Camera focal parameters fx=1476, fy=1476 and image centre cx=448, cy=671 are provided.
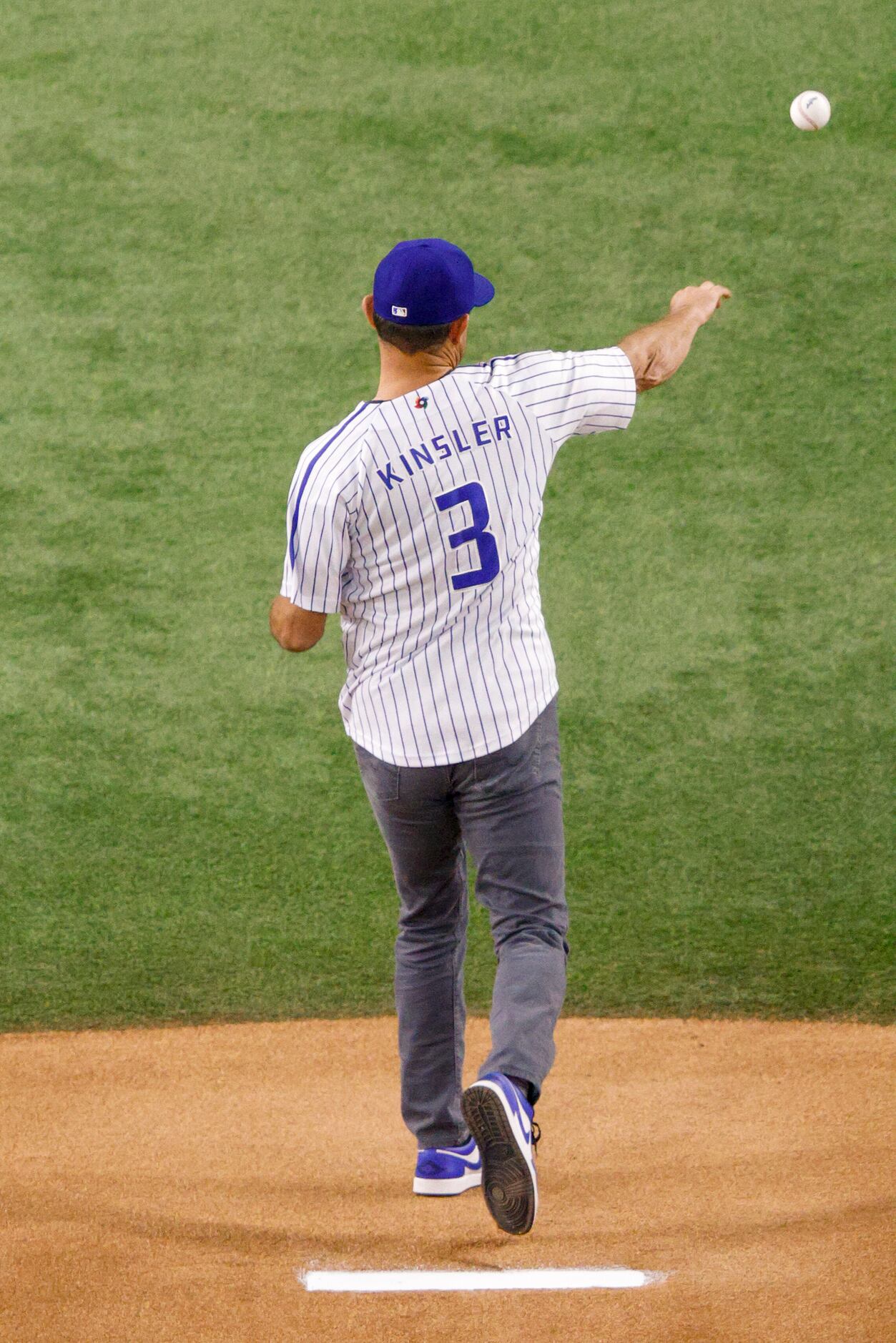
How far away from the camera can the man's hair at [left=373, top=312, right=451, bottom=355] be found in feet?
8.96

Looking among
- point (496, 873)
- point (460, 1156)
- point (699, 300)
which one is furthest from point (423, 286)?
point (460, 1156)

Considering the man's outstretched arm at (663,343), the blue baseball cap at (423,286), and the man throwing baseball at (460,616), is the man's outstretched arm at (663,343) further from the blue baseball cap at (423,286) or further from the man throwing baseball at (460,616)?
the blue baseball cap at (423,286)

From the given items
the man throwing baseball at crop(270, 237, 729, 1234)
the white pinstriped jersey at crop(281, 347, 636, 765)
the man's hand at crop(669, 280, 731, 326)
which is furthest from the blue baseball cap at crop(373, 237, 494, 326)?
the man's hand at crop(669, 280, 731, 326)

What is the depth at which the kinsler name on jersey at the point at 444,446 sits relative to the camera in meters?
2.69

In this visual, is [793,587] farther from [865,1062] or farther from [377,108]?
[377,108]

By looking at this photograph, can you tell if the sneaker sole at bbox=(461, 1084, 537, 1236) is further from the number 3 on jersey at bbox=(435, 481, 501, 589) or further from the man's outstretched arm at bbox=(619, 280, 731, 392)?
the man's outstretched arm at bbox=(619, 280, 731, 392)

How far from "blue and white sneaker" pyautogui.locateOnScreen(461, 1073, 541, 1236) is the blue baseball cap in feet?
4.58

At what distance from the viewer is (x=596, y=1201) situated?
3.59m

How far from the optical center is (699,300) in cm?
327

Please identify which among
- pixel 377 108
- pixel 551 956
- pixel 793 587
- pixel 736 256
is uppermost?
pixel 377 108

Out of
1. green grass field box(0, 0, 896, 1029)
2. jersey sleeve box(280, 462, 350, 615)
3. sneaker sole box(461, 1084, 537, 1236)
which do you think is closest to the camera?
sneaker sole box(461, 1084, 537, 1236)

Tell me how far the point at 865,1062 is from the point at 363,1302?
5.74 ft

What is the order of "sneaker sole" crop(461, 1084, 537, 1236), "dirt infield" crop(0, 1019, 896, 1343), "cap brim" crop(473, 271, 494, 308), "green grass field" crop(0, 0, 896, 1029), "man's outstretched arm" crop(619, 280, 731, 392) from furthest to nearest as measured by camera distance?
"green grass field" crop(0, 0, 896, 1029) < "dirt infield" crop(0, 1019, 896, 1343) < "man's outstretched arm" crop(619, 280, 731, 392) < "cap brim" crop(473, 271, 494, 308) < "sneaker sole" crop(461, 1084, 537, 1236)

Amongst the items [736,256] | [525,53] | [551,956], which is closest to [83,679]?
[551,956]
